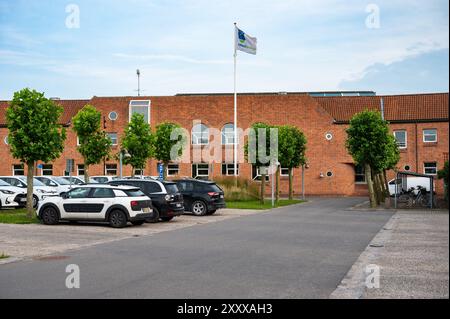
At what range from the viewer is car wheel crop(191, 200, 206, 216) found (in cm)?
2819

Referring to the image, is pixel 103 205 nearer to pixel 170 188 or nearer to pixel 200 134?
pixel 170 188

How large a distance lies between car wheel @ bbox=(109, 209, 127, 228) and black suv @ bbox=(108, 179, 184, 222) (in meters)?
2.57

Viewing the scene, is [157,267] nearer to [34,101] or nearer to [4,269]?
[4,269]

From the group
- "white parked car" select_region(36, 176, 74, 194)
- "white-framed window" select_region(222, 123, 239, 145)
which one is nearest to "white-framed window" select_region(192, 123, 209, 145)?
"white-framed window" select_region(222, 123, 239, 145)

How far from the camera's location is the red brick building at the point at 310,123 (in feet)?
180

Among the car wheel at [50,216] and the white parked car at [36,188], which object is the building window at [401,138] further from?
the car wheel at [50,216]

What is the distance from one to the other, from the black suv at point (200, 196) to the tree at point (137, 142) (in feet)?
40.2

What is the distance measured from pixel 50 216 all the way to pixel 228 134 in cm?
3768

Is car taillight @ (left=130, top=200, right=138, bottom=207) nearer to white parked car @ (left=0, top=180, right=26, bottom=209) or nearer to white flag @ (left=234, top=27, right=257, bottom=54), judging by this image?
white parked car @ (left=0, top=180, right=26, bottom=209)

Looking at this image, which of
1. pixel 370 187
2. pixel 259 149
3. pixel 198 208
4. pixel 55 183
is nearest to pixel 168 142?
pixel 259 149

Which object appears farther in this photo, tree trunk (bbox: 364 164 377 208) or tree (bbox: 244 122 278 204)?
tree (bbox: 244 122 278 204)
